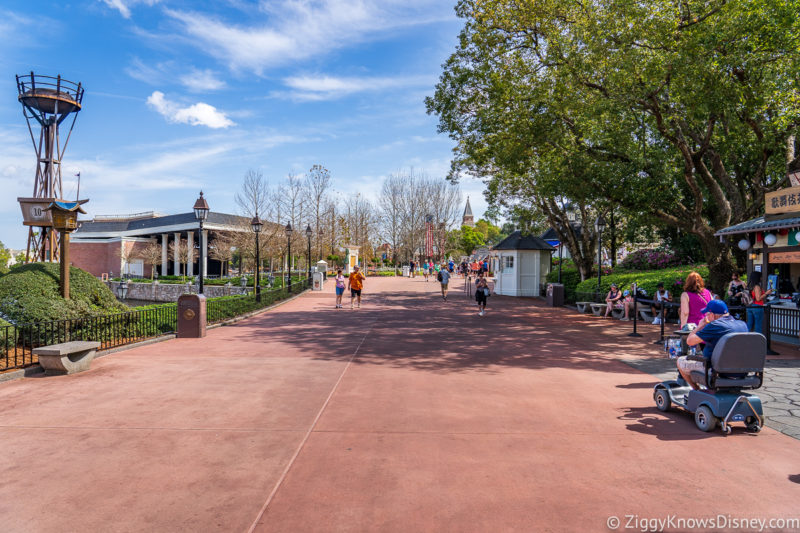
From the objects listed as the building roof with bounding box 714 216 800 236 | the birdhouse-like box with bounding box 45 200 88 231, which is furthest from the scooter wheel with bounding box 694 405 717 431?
the birdhouse-like box with bounding box 45 200 88 231

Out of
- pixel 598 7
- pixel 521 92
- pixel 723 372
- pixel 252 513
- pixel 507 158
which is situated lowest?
pixel 252 513

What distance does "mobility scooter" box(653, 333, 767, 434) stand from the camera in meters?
4.99

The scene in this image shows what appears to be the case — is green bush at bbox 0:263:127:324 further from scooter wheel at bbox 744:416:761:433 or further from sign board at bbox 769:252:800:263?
sign board at bbox 769:252:800:263

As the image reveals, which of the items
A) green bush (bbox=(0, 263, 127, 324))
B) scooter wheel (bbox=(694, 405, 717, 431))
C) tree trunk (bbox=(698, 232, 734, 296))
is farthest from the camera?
tree trunk (bbox=(698, 232, 734, 296))

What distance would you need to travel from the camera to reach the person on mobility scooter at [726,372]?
5.00 metres

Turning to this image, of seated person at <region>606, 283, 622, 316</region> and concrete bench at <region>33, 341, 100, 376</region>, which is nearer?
concrete bench at <region>33, 341, 100, 376</region>

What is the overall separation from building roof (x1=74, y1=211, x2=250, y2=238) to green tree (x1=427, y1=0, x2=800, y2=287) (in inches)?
1569

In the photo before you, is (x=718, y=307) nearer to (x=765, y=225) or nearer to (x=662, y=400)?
(x=662, y=400)

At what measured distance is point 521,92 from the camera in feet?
49.5

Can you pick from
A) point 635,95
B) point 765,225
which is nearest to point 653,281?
point 765,225

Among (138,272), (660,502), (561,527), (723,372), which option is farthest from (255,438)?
(138,272)

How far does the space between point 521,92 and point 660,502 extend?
13658mm

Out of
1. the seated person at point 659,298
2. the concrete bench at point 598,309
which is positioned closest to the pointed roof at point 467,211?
the concrete bench at point 598,309

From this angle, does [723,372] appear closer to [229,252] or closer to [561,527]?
[561,527]
